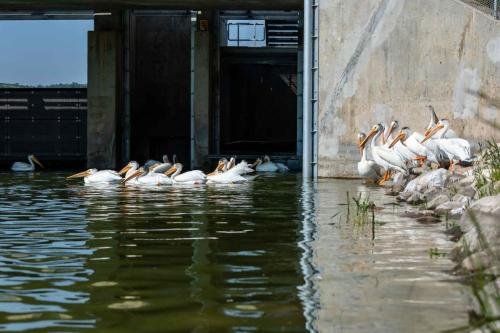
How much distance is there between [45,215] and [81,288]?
19.8 ft

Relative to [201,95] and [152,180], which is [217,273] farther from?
[201,95]

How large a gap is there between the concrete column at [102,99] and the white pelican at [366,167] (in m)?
12.3

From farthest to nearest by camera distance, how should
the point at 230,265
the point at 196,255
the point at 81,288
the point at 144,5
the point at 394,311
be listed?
the point at 144,5, the point at 196,255, the point at 230,265, the point at 81,288, the point at 394,311

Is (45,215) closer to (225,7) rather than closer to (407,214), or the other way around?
(407,214)

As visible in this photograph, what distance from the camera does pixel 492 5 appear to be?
21.9m

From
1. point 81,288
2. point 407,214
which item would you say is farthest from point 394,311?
point 407,214

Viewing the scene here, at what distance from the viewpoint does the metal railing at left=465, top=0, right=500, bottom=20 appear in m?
20.7

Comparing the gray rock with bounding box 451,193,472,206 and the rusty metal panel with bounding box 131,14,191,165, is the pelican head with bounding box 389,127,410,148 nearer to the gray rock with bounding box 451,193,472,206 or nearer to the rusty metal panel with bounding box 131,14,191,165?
the gray rock with bounding box 451,193,472,206

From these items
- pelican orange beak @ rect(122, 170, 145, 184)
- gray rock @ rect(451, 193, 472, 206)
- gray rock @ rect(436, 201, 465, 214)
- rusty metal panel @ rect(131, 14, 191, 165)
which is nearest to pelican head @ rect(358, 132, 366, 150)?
pelican orange beak @ rect(122, 170, 145, 184)

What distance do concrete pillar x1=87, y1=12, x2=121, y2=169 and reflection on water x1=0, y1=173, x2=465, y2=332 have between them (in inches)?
713

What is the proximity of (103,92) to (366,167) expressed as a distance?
1343 cm

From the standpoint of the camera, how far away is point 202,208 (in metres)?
13.3

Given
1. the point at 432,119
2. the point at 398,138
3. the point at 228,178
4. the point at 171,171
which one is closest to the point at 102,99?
the point at 171,171

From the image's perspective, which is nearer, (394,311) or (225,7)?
(394,311)
